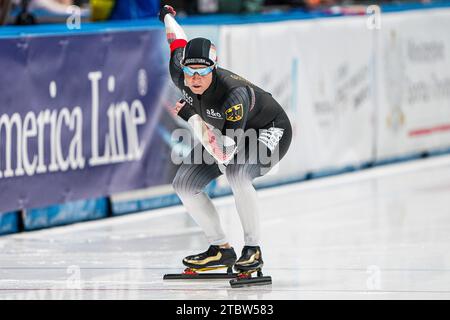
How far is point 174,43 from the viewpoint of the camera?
888 cm

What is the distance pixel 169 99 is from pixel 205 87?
14.8 feet

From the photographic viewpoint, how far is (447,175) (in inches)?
599

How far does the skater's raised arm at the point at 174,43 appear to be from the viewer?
8688 mm

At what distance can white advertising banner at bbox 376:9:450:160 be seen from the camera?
1620 cm

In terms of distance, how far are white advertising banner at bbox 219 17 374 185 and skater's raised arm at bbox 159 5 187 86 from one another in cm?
444

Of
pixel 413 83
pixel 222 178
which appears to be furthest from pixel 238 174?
pixel 413 83

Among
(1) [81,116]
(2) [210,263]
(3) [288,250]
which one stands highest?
(1) [81,116]

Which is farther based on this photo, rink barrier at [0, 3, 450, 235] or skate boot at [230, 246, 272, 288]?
rink barrier at [0, 3, 450, 235]

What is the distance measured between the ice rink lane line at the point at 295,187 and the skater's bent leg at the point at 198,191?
8.95 ft

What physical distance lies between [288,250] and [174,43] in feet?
7.43

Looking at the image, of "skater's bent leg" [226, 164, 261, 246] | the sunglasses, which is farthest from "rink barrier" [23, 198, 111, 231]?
the sunglasses

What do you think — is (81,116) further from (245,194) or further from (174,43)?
(245,194)

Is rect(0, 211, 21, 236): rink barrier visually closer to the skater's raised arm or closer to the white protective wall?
the skater's raised arm
